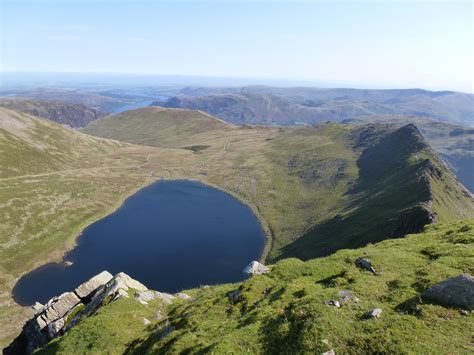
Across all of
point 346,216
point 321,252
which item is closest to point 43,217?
point 321,252

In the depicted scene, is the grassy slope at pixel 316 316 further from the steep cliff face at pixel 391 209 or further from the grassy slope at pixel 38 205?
the grassy slope at pixel 38 205

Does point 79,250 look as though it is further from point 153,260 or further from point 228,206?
point 228,206

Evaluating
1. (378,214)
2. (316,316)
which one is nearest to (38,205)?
(378,214)

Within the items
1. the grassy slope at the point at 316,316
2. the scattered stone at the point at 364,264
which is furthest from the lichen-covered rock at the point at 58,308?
the scattered stone at the point at 364,264

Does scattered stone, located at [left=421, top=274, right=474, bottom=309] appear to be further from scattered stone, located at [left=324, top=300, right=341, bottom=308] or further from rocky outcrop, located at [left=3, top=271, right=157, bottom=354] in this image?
rocky outcrop, located at [left=3, top=271, right=157, bottom=354]

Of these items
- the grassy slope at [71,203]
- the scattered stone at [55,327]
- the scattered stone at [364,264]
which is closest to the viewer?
the scattered stone at [364,264]
